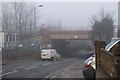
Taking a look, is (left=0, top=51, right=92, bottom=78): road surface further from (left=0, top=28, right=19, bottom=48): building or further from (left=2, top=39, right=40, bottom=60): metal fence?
(left=0, top=28, right=19, bottom=48): building

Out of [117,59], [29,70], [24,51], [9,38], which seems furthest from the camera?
[9,38]

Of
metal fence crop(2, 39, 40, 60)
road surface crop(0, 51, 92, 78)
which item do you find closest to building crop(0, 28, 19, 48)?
metal fence crop(2, 39, 40, 60)

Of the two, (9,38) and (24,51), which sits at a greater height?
(9,38)

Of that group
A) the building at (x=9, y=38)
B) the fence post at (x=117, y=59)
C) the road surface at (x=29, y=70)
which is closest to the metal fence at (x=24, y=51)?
the building at (x=9, y=38)

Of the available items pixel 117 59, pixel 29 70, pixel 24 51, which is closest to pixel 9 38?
pixel 24 51

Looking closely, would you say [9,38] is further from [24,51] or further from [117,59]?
[117,59]

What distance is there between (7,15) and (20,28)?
24.0 ft

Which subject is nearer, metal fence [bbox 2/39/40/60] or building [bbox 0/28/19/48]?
metal fence [bbox 2/39/40/60]

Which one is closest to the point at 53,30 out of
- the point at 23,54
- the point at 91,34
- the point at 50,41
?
the point at 50,41

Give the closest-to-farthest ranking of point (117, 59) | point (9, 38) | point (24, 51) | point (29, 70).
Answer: point (117, 59) → point (29, 70) → point (24, 51) → point (9, 38)

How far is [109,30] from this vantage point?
7569cm

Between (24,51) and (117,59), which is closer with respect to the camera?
(117,59)

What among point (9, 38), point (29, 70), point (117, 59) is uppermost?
point (9, 38)

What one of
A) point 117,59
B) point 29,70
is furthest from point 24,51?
point 117,59
